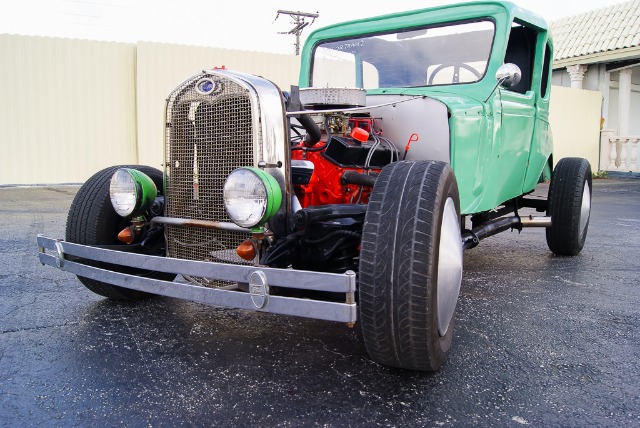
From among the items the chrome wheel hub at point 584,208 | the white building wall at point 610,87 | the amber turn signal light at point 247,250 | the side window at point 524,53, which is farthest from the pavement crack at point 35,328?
the white building wall at point 610,87

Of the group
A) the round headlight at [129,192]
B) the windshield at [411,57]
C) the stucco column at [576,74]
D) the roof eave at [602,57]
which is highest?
the roof eave at [602,57]

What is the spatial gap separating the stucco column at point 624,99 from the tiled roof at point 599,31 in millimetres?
1254

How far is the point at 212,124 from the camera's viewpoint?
8.82 ft

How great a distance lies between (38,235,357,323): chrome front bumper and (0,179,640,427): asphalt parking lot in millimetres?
359

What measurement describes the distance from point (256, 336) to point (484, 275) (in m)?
2.19

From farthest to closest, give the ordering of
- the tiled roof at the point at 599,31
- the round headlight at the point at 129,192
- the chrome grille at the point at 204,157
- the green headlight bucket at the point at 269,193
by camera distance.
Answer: the tiled roof at the point at 599,31, the round headlight at the point at 129,192, the chrome grille at the point at 204,157, the green headlight bucket at the point at 269,193

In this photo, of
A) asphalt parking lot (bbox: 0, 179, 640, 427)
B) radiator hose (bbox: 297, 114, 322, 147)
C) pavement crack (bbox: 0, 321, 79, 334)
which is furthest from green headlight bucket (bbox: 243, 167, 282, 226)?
pavement crack (bbox: 0, 321, 79, 334)

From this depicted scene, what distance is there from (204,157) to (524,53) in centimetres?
292

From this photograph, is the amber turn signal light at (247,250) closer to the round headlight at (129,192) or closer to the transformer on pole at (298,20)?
the round headlight at (129,192)

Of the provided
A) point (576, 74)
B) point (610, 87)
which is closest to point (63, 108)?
point (576, 74)

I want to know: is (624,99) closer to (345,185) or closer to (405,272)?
(345,185)

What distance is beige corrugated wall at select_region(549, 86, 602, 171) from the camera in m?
16.3

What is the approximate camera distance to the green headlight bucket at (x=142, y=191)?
2.75 meters

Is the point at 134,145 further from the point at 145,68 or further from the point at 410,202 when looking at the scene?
the point at 410,202
